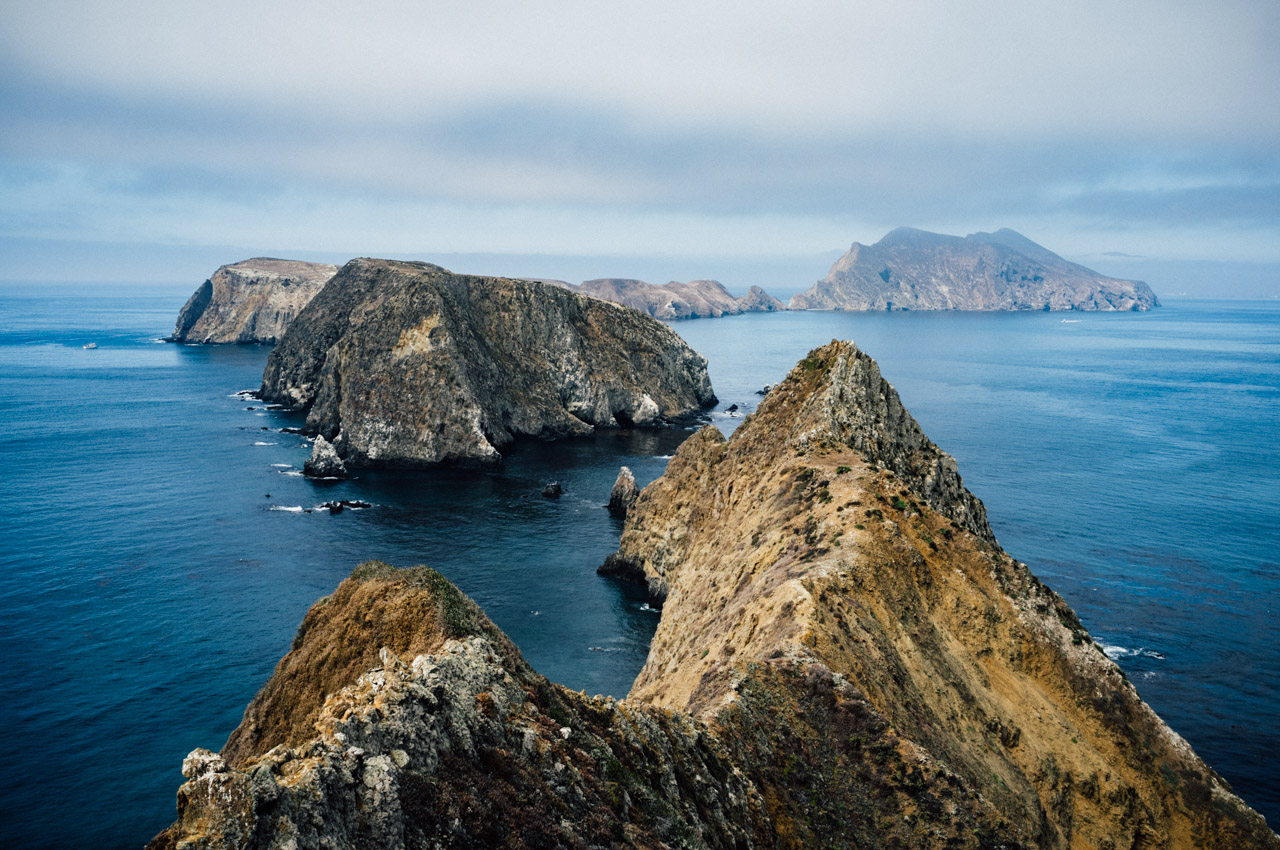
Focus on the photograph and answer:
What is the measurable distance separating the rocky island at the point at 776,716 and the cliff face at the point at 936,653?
158mm

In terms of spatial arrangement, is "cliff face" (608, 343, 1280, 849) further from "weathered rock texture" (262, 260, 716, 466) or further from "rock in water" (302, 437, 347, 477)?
"weathered rock texture" (262, 260, 716, 466)

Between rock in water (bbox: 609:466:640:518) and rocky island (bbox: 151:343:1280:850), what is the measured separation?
4204cm

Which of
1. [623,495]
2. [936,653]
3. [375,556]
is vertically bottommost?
[375,556]

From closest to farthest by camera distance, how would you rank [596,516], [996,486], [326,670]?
1. [326,670]
2. [596,516]
3. [996,486]

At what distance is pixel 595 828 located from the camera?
18656mm

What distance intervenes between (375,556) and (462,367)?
2237 inches

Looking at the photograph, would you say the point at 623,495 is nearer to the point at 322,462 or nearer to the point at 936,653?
the point at 322,462

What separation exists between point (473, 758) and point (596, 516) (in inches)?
3483

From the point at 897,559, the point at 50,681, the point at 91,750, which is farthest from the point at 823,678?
the point at 50,681

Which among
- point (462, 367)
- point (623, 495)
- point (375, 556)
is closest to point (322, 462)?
point (462, 367)

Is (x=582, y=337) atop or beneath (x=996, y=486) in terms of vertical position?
atop

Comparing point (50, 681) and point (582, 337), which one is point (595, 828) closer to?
point (50, 681)

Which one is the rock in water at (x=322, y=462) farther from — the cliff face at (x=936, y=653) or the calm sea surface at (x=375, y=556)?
the cliff face at (x=936, y=653)

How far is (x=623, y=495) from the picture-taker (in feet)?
353
